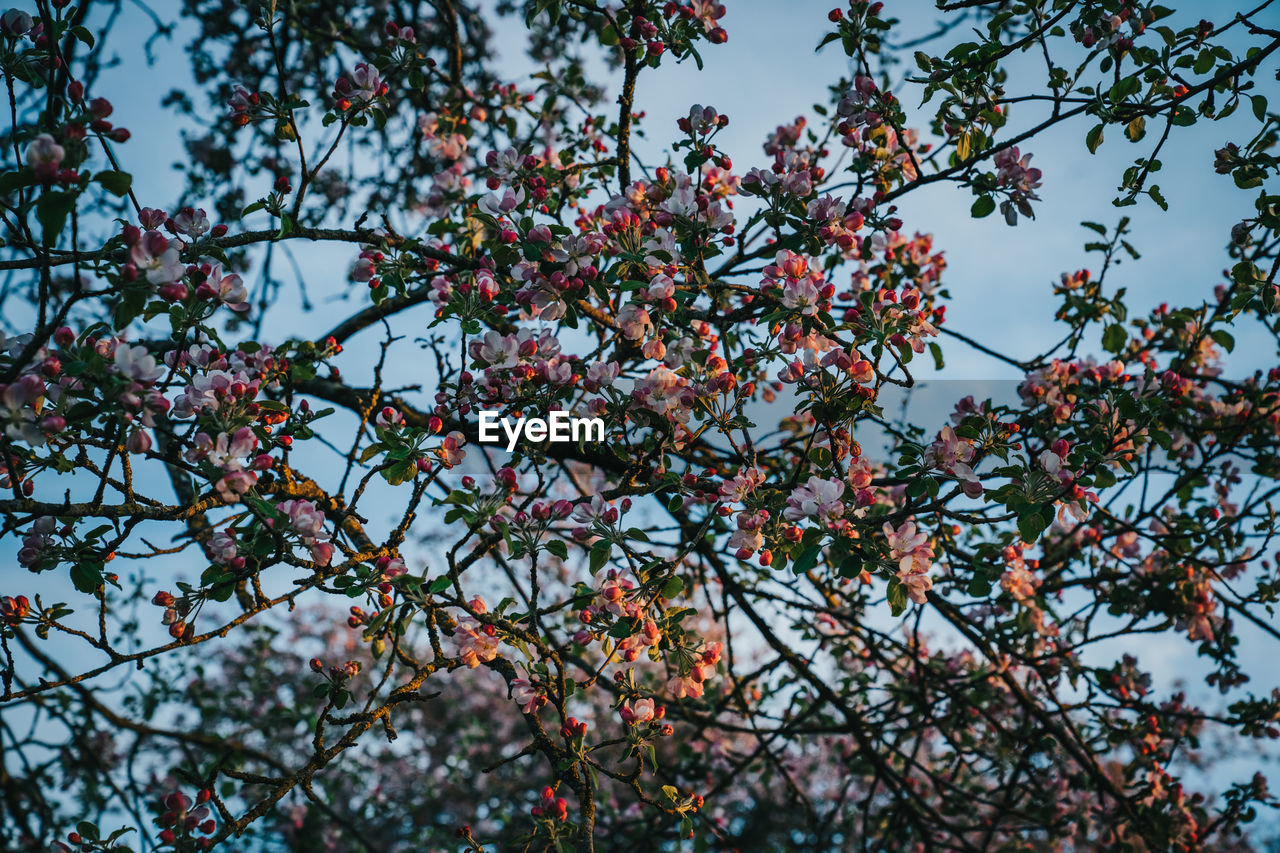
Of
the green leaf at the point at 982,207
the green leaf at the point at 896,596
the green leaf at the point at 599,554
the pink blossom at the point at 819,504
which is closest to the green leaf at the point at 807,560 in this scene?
the pink blossom at the point at 819,504

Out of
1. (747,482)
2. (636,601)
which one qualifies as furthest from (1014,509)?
(636,601)

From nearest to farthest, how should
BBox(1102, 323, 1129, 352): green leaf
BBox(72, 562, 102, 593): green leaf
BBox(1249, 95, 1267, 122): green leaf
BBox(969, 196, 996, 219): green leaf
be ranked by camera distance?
1. BBox(72, 562, 102, 593): green leaf
2. BBox(1249, 95, 1267, 122): green leaf
3. BBox(969, 196, 996, 219): green leaf
4. BBox(1102, 323, 1129, 352): green leaf

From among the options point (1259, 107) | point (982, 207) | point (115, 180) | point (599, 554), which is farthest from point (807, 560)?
point (1259, 107)

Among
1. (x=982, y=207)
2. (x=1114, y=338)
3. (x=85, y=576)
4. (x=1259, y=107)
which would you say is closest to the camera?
(x=85, y=576)

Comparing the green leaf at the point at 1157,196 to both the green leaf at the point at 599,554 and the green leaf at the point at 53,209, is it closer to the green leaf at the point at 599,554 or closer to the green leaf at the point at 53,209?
the green leaf at the point at 599,554

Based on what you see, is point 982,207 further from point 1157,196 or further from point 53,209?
point 53,209

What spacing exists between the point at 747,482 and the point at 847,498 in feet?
0.74

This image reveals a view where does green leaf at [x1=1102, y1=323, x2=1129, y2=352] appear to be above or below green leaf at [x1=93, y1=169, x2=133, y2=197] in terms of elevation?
above

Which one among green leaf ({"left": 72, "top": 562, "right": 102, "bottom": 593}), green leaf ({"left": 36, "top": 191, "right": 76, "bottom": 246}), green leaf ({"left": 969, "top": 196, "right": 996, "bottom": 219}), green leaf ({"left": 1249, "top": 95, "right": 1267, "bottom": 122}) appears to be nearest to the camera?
green leaf ({"left": 36, "top": 191, "right": 76, "bottom": 246})

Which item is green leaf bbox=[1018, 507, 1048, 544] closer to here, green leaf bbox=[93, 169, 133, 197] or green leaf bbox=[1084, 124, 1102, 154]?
green leaf bbox=[1084, 124, 1102, 154]

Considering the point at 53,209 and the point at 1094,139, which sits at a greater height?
the point at 1094,139

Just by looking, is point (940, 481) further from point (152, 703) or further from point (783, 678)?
point (152, 703)

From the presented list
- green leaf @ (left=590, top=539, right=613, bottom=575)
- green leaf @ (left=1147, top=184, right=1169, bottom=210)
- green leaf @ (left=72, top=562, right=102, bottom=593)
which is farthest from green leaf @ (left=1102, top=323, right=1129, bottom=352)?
green leaf @ (left=72, top=562, right=102, bottom=593)

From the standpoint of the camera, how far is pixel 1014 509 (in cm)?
195
